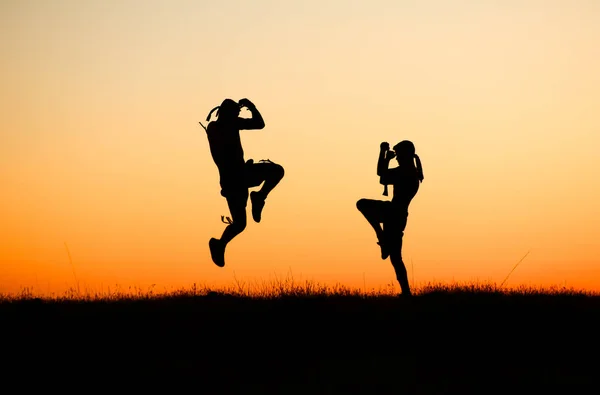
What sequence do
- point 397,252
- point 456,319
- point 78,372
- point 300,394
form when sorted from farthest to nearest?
1. point 397,252
2. point 456,319
3. point 78,372
4. point 300,394

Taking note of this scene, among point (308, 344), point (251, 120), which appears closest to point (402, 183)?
point (251, 120)

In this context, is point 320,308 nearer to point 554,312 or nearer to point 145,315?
point 145,315

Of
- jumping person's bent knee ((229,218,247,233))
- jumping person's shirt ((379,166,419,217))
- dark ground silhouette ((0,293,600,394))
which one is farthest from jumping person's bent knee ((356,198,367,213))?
jumping person's bent knee ((229,218,247,233))

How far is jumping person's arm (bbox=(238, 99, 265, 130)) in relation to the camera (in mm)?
17500

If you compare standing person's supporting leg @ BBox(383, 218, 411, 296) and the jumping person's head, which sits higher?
the jumping person's head

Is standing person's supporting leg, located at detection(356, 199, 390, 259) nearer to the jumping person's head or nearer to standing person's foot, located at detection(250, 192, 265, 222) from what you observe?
standing person's foot, located at detection(250, 192, 265, 222)

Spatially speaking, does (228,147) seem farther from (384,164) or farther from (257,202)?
(384,164)

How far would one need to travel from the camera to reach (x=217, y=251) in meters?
18.5

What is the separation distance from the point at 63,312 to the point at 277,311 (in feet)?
12.2

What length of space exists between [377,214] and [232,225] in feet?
9.60

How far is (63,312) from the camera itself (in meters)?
15.4

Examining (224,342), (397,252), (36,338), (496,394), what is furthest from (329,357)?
(397,252)

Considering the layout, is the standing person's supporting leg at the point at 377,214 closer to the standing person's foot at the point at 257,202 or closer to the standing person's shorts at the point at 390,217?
the standing person's shorts at the point at 390,217

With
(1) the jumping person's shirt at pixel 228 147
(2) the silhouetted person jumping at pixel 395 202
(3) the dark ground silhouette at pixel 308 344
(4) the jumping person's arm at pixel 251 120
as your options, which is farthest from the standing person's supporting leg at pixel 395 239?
(4) the jumping person's arm at pixel 251 120
